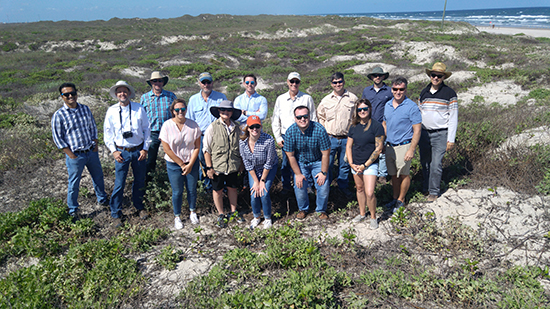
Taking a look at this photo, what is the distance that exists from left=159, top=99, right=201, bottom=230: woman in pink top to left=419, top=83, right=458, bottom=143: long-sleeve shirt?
3607 millimetres

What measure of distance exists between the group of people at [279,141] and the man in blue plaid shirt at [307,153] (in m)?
0.02

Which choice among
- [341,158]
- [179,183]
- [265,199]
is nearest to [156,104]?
[179,183]

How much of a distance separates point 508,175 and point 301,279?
4307 mm

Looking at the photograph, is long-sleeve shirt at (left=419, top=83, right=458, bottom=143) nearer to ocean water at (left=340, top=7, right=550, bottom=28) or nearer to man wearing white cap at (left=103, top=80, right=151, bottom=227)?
man wearing white cap at (left=103, top=80, right=151, bottom=227)

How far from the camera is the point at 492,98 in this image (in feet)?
39.0

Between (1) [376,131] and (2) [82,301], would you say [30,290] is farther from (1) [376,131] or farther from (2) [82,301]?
(1) [376,131]

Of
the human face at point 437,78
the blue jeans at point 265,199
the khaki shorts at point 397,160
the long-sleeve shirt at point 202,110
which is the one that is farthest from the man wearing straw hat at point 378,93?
the long-sleeve shirt at point 202,110

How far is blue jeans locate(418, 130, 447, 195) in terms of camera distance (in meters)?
4.71

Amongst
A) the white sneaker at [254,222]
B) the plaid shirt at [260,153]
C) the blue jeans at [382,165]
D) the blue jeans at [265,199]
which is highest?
the plaid shirt at [260,153]

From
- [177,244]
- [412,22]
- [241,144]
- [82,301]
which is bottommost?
[177,244]

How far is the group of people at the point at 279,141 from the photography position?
4.52 m

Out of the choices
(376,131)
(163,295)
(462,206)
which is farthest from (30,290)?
(462,206)

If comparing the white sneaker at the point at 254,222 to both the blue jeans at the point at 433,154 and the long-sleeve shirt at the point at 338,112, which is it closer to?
the long-sleeve shirt at the point at 338,112

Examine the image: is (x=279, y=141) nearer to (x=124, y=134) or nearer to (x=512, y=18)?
(x=124, y=134)
